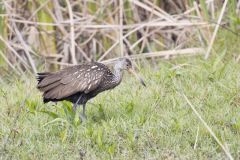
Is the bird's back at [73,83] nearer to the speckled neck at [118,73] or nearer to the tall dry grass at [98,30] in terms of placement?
the speckled neck at [118,73]

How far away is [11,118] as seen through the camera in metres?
6.38

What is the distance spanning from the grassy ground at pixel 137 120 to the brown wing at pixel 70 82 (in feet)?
0.71

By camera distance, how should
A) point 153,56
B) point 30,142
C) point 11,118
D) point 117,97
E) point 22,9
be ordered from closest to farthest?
point 30,142 < point 11,118 < point 117,97 < point 153,56 < point 22,9

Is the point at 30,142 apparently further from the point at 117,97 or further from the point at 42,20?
the point at 42,20

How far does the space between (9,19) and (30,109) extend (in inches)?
102

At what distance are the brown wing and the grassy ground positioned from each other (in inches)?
8.5

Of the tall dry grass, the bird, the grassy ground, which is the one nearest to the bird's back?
the bird

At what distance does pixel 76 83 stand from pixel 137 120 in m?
0.60

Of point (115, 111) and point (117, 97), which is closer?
point (115, 111)

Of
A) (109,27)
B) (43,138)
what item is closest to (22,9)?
(109,27)

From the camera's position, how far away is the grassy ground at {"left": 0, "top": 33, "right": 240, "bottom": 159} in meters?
5.54

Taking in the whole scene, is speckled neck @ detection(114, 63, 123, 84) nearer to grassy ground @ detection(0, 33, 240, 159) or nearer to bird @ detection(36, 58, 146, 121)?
bird @ detection(36, 58, 146, 121)

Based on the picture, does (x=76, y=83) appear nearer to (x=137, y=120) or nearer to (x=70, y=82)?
(x=70, y=82)

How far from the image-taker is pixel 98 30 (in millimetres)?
9258
